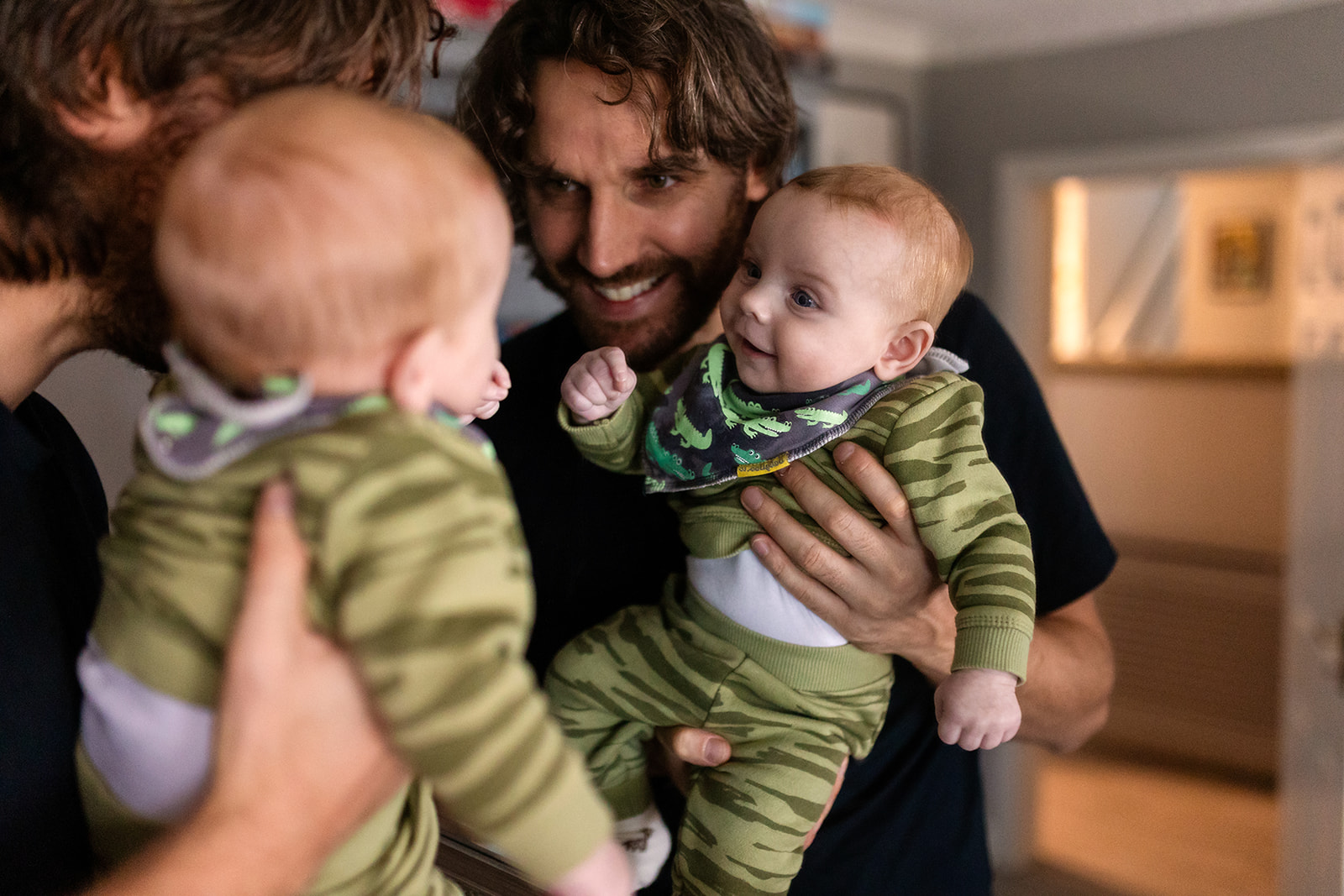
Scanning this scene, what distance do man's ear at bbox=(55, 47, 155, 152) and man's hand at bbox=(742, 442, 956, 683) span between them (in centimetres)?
65

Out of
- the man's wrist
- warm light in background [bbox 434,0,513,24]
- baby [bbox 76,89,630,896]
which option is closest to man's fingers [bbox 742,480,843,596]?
the man's wrist

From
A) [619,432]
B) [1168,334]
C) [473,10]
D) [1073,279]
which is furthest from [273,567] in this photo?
[1168,334]

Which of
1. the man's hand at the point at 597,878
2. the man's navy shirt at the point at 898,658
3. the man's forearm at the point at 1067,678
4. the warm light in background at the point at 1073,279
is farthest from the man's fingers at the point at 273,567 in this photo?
the warm light in background at the point at 1073,279

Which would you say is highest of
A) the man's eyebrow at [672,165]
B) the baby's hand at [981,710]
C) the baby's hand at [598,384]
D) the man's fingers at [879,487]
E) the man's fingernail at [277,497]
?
the man's eyebrow at [672,165]

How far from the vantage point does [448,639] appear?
598 mm

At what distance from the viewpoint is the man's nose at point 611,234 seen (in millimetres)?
1190

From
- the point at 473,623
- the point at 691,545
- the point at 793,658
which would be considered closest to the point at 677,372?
the point at 691,545

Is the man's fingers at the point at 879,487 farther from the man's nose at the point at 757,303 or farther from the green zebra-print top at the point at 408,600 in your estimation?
the green zebra-print top at the point at 408,600

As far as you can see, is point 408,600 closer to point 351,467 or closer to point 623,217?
point 351,467

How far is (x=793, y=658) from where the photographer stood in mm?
1020

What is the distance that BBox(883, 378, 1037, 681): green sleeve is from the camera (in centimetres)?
90

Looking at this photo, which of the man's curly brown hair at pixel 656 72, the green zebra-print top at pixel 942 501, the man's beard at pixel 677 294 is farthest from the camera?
the man's beard at pixel 677 294

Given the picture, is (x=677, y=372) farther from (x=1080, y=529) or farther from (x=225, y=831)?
(x=225, y=831)

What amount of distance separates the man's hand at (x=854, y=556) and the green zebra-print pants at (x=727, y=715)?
0.05 metres
